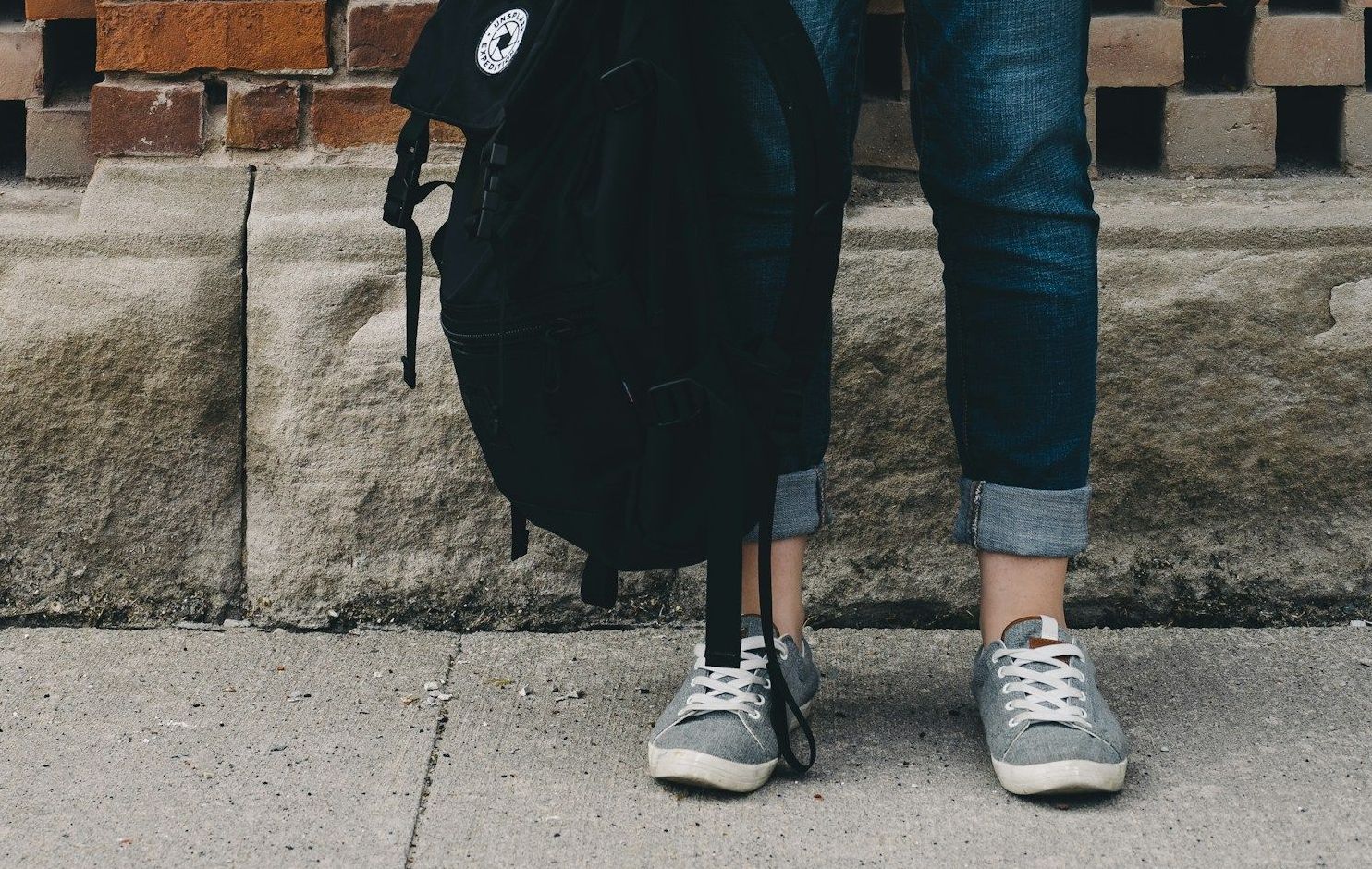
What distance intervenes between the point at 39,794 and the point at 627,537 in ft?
2.04

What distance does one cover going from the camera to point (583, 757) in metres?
1.40

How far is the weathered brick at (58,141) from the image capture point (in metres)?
1.82

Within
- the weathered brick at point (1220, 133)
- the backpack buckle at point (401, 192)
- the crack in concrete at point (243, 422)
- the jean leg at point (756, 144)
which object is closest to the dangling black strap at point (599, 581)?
the jean leg at point (756, 144)

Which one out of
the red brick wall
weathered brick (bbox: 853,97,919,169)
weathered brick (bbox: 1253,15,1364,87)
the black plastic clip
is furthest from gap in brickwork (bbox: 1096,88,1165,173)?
the black plastic clip

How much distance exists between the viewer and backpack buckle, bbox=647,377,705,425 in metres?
1.21

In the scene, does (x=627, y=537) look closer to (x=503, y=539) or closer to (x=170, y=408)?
(x=503, y=539)

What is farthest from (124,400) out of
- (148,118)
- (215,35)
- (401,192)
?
(401,192)

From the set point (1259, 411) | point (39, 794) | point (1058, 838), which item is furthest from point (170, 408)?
point (1259, 411)

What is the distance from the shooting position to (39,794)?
4.36 feet

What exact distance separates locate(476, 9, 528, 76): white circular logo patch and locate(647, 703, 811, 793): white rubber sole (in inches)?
25.7

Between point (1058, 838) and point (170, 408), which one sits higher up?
point (170, 408)

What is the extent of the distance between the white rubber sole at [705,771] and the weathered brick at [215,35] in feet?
3.16

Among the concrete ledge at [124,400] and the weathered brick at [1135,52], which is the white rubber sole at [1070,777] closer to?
the weathered brick at [1135,52]

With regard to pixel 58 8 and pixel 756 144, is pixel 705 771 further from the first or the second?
pixel 58 8
